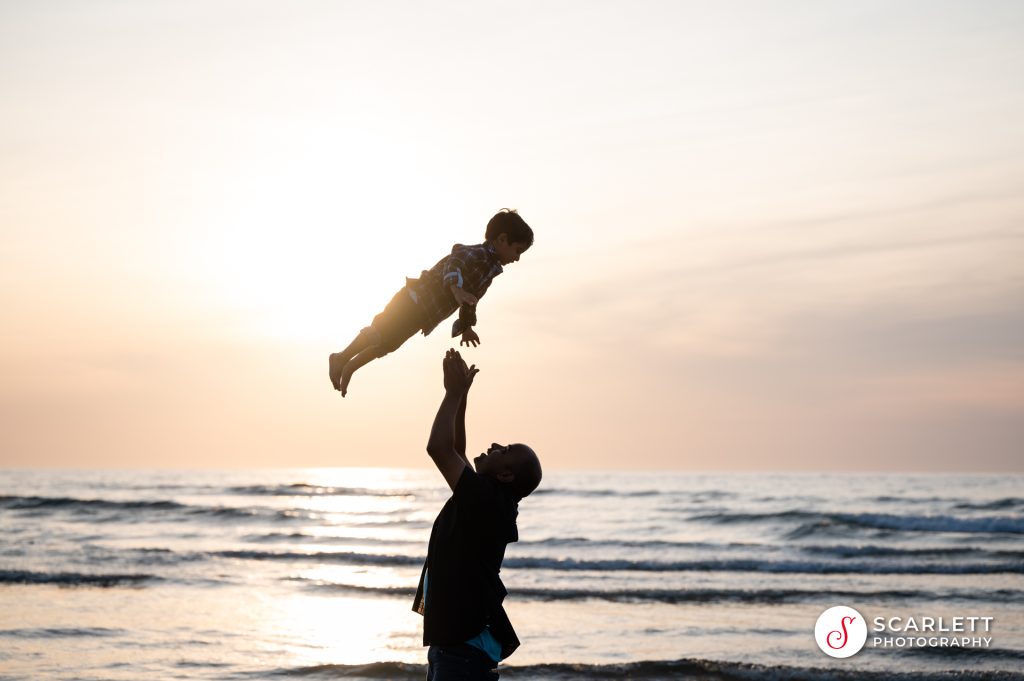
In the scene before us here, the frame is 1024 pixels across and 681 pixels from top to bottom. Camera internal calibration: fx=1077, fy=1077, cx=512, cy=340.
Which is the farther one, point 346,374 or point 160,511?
point 160,511

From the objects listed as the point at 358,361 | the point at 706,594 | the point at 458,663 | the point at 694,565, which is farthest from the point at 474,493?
the point at 694,565

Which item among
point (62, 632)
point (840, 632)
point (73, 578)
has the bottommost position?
point (62, 632)

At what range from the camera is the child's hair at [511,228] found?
509cm

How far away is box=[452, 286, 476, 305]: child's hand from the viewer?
16.0ft

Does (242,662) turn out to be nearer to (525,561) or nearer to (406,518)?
(525,561)

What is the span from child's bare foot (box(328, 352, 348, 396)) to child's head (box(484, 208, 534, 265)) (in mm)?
912

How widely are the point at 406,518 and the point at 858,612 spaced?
67.6 ft

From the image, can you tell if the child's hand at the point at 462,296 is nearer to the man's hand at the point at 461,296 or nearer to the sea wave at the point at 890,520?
the man's hand at the point at 461,296

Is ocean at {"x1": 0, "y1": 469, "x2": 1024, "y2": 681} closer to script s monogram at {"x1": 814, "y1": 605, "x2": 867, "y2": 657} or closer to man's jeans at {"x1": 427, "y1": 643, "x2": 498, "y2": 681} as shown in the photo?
script s monogram at {"x1": 814, "y1": 605, "x2": 867, "y2": 657}

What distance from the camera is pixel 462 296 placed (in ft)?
16.1

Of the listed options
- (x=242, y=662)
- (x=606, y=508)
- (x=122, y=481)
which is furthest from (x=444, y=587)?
(x=122, y=481)

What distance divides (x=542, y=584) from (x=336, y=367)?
13740mm

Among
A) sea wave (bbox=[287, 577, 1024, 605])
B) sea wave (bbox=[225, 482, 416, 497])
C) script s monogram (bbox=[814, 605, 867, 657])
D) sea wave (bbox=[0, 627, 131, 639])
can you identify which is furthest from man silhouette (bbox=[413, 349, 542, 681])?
sea wave (bbox=[225, 482, 416, 497])

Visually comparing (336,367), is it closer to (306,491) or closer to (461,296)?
(461,296)
